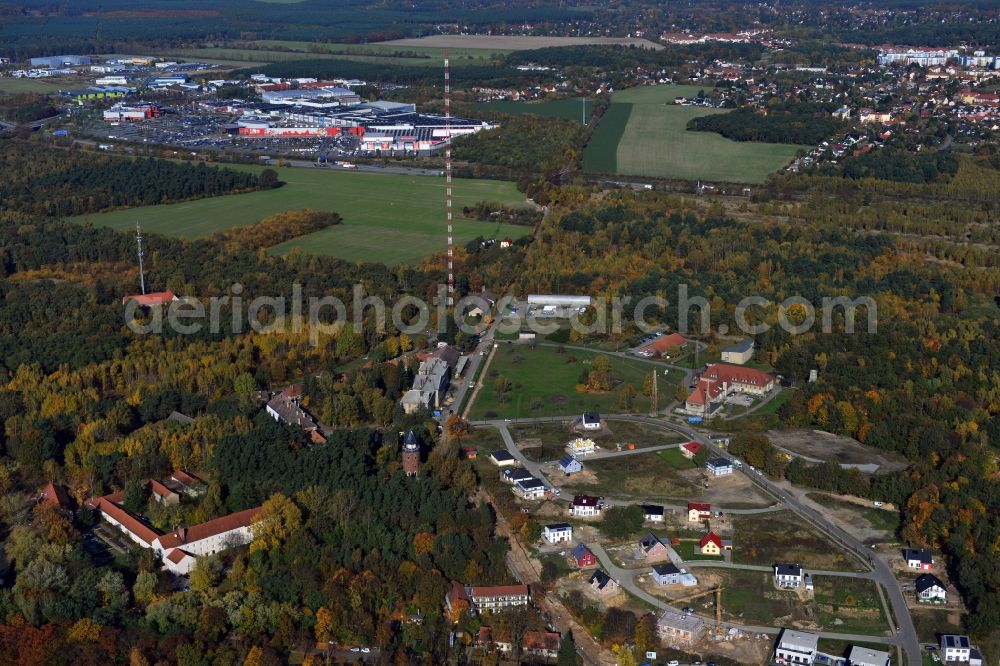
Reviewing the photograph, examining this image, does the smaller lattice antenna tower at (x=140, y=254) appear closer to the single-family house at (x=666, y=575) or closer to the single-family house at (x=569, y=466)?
the single-family house at (x=569, y=466)

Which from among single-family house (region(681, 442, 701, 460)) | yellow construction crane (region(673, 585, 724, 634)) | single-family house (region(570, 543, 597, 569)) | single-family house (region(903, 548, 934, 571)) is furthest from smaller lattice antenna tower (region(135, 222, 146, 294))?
single-family house (region(903, 548, 934, 571))

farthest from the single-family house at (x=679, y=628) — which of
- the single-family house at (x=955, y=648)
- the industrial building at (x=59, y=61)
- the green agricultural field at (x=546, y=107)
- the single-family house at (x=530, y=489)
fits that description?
the industrial building at (x=59, y=61)

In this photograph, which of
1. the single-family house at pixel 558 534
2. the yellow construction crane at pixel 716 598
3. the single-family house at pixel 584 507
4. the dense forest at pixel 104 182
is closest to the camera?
the yellow construction crane at pixel 716 598

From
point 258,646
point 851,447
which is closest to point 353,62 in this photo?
point 851,447

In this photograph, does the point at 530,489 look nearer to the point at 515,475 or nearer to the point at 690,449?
the point at 515,475

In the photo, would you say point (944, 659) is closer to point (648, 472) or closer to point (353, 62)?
point (648, 472)

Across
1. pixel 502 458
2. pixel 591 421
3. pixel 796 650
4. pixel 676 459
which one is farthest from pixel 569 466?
pixel 796 650
